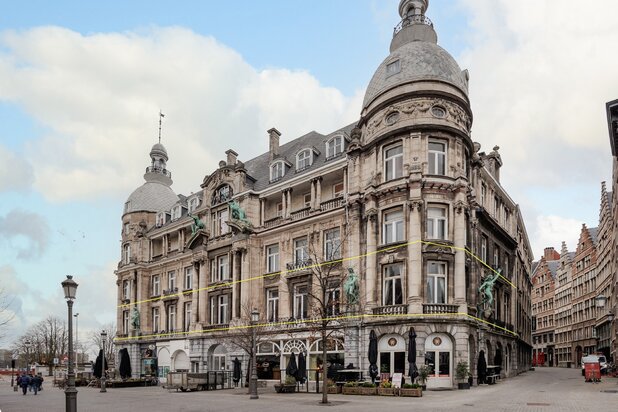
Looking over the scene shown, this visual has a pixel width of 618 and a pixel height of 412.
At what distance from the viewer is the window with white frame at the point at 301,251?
44906mm

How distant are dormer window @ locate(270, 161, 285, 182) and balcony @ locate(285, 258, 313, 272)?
831cm

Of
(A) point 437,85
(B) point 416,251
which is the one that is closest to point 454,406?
(B) point 416,251

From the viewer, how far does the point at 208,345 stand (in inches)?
2045

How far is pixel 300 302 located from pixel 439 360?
13029mm

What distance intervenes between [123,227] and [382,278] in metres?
42.0

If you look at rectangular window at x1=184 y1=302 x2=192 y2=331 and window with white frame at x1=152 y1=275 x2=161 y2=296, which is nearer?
rectangular window at x1=184 y1=302 x2=192 y2=331

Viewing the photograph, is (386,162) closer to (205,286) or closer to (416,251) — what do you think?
(416,251)

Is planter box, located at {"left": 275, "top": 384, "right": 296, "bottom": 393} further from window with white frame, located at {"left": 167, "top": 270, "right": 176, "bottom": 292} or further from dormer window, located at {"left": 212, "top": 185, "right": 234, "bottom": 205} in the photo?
window with white frame, located at {"left": 167, "top": 270, "right": 176, "bottom": 292}

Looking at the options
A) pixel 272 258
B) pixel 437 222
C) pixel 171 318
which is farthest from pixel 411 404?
pixel 171 318

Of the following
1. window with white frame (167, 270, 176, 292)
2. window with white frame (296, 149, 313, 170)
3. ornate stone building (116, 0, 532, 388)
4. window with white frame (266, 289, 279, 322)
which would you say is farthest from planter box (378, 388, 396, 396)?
window with white frame (167, 270, 176, 292)

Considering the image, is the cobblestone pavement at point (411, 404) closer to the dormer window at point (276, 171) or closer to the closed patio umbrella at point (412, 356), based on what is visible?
the closed patio umbrella at point (412, 356)

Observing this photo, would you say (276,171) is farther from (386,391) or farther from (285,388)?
(386,391)

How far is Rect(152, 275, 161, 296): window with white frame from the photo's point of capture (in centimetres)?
6291

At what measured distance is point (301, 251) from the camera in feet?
150
